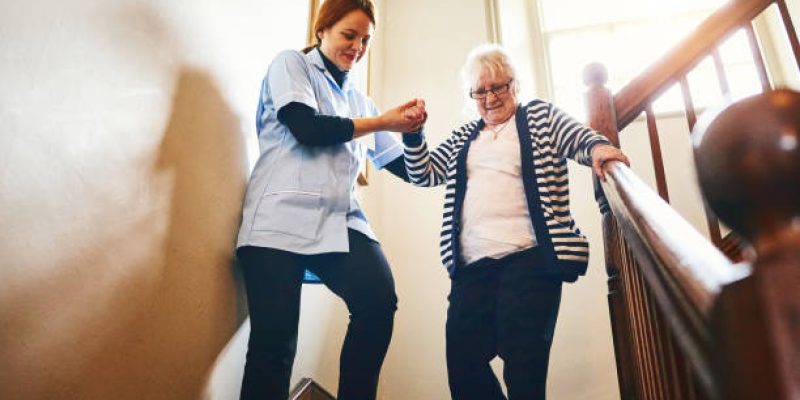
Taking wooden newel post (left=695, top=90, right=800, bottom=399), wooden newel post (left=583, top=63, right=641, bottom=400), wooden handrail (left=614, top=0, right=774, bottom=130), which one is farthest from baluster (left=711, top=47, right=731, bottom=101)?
wooden newel post (left=695, top=90, right=800, bottom=399)

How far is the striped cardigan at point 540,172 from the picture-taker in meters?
1.18

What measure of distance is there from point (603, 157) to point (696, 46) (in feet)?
1.55

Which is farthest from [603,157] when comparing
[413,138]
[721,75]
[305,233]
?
[305,233]

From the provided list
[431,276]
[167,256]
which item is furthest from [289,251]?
[431,276]

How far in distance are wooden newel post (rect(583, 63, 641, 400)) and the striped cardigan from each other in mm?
71

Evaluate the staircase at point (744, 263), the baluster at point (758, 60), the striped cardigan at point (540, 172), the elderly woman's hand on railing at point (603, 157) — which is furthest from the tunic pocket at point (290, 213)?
the baluster at point (758, 60)

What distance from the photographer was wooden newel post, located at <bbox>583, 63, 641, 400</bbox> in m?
1.13

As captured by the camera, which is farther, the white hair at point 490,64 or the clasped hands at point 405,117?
the white hair at point 490,64

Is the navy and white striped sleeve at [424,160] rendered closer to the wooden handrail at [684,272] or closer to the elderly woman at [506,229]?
the elderly woman at [506,229]

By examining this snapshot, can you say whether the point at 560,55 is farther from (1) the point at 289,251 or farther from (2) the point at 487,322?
(1) the point at 289,251

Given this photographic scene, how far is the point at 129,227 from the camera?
0.86 meters

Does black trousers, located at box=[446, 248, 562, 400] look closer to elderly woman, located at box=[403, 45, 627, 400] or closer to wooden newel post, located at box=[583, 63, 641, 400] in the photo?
elderly woman, located at box=[403, 45, 627, 400]

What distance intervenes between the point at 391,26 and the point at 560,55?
99cm

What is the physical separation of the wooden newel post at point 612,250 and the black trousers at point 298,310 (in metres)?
0.51
